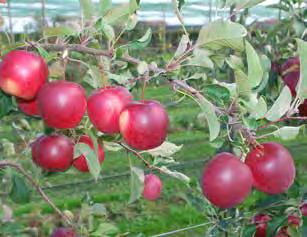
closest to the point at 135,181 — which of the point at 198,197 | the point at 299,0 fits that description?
the point at 198,197

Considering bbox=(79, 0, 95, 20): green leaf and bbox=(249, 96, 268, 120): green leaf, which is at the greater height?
bbox=(79, 0, 95, 20): green leaf

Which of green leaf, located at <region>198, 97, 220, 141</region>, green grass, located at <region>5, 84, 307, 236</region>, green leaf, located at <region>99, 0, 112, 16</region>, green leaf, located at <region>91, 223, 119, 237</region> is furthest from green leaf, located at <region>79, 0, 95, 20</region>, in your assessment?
green grass, located at <region>5, 84, 307, 236</region>

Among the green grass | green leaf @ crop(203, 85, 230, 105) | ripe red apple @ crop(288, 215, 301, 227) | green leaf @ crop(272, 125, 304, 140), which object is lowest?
the green grass

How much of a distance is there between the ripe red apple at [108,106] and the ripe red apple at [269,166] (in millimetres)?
194

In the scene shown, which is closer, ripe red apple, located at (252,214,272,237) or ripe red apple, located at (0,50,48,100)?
ripe red apple, located at (0,50,48,100)

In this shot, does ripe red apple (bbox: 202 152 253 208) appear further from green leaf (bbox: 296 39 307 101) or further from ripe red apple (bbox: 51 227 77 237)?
ripe red apple (bbox: 51 227 77 237)

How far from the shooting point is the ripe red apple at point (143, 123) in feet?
2.50

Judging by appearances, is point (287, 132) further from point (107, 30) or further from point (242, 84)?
point (107, 30)

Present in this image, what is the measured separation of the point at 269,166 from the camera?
2.61 feet

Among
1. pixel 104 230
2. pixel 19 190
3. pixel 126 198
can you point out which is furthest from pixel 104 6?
pixel 126 198

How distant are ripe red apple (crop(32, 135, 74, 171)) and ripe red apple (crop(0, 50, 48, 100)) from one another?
0.56 feet

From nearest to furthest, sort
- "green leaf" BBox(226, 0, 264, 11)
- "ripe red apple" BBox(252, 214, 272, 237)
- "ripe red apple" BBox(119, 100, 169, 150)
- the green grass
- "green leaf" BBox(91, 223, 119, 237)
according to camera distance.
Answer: "ripe red apple" BBox(119, 100, 169, 150) → "green leaf" BBox(226, 0, 264, 11) → "green leaf" BBox(91, 223, 119, 237) → "ripe red apple" BBox(252, 214, 272, 237) → the green grass

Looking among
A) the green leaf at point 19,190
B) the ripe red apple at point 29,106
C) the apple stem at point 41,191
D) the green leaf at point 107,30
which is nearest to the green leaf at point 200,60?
the green leaf at point 107,30

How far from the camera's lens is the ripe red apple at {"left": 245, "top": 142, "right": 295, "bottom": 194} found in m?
0.80
